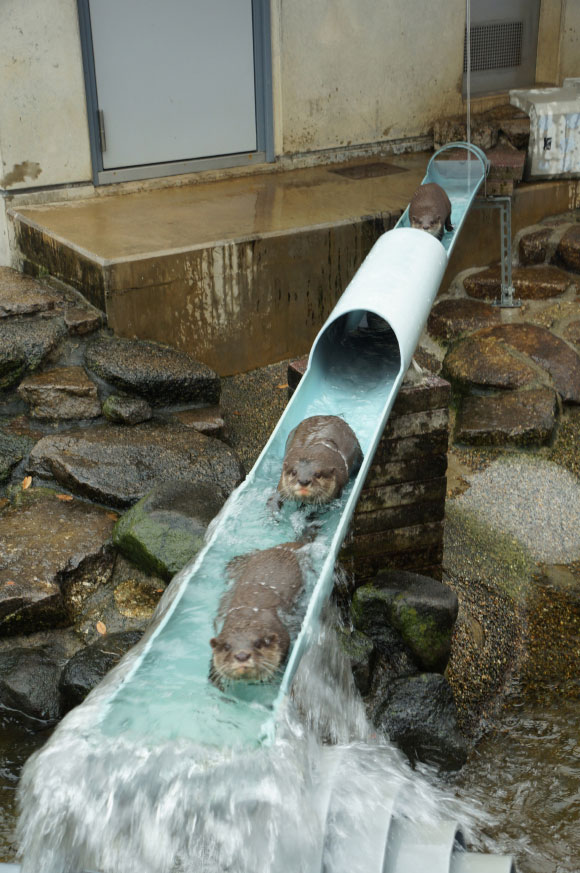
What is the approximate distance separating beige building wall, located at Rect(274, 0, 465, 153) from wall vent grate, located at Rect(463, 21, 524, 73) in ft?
0.66

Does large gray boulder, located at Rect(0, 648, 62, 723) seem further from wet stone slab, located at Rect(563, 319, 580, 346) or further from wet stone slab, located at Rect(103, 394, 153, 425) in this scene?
wet stone slab, located at Rect(563, 319, 580, 346)

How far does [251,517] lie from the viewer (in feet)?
10.9

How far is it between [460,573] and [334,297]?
2450 mm

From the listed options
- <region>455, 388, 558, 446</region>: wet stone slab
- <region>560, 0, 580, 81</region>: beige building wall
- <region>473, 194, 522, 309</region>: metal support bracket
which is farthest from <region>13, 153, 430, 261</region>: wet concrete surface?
<region>560, 0, 580, 81</region>: beige building wall

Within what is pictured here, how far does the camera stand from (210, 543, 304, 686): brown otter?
2537 millimetres

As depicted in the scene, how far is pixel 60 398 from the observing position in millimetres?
5230

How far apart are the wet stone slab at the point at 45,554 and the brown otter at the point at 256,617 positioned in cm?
150

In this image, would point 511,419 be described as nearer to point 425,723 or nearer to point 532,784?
point 425,723

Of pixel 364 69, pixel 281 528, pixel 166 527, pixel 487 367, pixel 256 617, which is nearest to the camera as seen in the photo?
pixel 256 617

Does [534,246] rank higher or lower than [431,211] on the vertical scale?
lower

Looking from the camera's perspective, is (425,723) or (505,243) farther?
(505,243)

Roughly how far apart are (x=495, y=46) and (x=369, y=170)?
1948mm

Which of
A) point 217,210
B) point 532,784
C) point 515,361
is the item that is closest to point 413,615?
point 532,784

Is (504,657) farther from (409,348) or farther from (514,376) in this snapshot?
(514,376)
